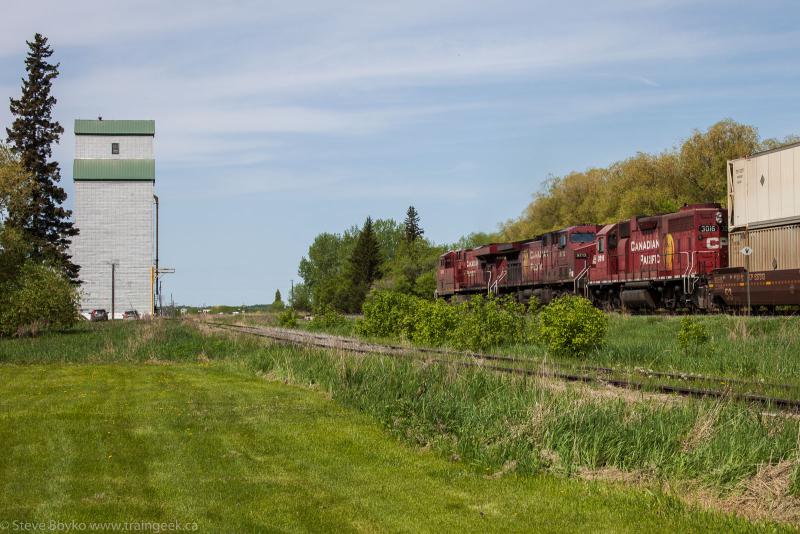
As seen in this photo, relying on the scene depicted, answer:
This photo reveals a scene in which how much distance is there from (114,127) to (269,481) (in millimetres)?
87300

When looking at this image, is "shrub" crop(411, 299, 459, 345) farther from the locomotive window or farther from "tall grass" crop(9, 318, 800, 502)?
"tall grass" crop(9, 318, 800, 502)

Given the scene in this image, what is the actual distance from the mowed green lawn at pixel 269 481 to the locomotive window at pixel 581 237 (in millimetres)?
30097

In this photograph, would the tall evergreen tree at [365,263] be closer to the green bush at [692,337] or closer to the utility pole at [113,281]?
the utility pole at [113,281]

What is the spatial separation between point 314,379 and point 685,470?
368 inches

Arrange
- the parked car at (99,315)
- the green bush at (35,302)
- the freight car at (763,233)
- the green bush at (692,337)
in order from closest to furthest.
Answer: the green bush at (692,337), the freight car at (763,233), the green bush at (35,302), the parked car at (99,315)

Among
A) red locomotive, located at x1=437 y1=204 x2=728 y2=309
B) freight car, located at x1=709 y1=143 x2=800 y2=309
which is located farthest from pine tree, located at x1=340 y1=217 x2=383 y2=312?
freight car, located at x1=709 y1=143 x2=800 y2=309

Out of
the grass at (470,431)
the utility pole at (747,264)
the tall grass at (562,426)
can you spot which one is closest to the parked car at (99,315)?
the utility pole at (747,264)

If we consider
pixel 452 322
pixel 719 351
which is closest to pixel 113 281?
pixel 452 322

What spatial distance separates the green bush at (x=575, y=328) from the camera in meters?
21.9

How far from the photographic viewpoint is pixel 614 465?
28.5ft

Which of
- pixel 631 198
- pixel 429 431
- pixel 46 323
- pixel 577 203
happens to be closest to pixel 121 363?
pixel 429 431

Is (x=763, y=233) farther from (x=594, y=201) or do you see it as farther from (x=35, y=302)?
(x=594, y=201)

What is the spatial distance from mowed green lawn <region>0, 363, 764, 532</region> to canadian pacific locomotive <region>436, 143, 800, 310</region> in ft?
68.7

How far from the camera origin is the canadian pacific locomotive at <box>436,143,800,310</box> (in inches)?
1119
